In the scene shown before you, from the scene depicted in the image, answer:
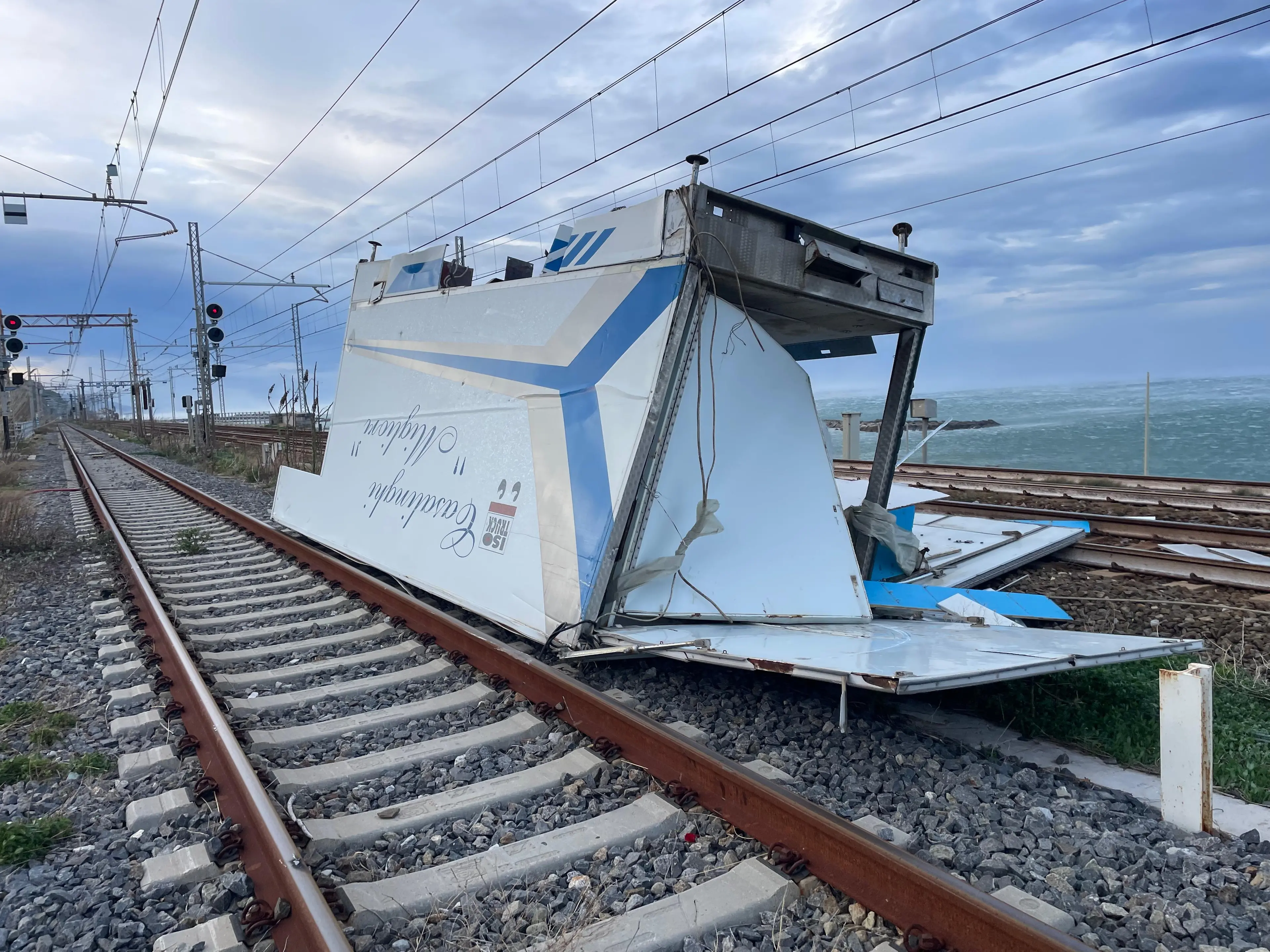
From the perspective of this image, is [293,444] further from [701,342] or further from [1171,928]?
[1171,928]

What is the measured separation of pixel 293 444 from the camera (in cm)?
1920

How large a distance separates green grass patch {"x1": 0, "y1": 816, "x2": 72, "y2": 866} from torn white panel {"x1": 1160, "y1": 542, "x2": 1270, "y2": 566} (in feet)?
29.8

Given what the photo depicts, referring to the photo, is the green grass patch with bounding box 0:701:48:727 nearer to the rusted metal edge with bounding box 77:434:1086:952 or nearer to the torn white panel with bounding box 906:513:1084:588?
the rusted metal edge with bounding box 77:434:1086:952

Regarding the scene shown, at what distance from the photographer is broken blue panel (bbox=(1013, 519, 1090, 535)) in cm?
936

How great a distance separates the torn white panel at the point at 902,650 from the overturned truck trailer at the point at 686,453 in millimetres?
24

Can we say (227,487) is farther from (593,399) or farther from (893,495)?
(593,399)

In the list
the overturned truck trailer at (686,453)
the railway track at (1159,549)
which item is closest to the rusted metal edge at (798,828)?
the overturned truck trailer at (686,453)

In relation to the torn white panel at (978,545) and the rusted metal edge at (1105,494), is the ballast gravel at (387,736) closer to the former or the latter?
the torn white panel at (978,545)

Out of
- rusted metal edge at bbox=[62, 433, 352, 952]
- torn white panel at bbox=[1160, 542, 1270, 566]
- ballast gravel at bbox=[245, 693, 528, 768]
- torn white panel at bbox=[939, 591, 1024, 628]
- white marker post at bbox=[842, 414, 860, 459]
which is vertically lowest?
ballast gravel at bbox=[245, 693, 528, 768]

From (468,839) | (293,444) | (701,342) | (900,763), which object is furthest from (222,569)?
(293,444)

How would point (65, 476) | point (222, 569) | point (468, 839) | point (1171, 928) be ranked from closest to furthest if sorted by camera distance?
point (1171, 928) < point (468, 839) < point (222, 569) < point (65, 476)

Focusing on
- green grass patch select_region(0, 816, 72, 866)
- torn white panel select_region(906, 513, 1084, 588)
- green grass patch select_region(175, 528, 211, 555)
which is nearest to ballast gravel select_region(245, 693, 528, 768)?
green grass patch select_region(0, 816, 72, 866)

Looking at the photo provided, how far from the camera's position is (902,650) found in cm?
425

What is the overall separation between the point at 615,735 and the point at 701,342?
101 inches
